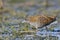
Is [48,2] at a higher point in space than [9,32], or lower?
higher

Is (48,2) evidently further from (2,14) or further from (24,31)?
(2,14)

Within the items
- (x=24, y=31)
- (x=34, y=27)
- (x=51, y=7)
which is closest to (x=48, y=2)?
(x=51, y=7)

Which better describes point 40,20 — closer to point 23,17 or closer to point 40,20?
point 40,20

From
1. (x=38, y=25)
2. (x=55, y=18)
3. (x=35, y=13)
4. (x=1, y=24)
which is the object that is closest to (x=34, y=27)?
(x=38, y=25)

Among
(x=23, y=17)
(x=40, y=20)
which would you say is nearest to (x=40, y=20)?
(x=40, y=20)

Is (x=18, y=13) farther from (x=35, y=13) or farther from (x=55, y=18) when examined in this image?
(x=55, y=18)

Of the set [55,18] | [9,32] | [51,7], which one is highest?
[51,7]
